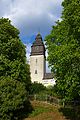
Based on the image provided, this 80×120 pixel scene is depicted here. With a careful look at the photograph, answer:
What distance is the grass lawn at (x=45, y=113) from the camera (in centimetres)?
4769

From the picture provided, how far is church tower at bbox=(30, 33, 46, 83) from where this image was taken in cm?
11806

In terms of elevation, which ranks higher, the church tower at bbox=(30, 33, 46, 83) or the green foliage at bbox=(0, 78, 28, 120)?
the church tower at bbox=(30, 33, 46, 83)

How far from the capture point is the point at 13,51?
54.3 m

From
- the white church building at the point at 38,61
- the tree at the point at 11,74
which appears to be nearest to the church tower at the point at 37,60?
the white church building at the point at 38,61

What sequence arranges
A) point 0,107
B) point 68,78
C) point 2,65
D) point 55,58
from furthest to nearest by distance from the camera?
1. point 2,65
2. point 0,107
3. point 55,58
4. point 68,78

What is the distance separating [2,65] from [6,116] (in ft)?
26.3

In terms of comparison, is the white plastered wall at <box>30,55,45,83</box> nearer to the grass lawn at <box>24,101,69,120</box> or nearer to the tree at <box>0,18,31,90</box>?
the tree at <box>0,18,31,90</box>

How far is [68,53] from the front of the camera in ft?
134

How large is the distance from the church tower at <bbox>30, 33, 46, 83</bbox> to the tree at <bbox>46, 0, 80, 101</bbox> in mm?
71650

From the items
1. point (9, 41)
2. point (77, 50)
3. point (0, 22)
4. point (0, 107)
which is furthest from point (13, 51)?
point (77, 50)

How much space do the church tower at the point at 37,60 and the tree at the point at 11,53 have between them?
60.5 metres

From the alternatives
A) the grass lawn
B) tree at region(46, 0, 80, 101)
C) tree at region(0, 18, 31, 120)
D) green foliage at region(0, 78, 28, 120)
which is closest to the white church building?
tree at region(0, 18, 31, 120)

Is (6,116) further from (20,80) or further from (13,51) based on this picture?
(13,51)

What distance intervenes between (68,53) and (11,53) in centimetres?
1507
